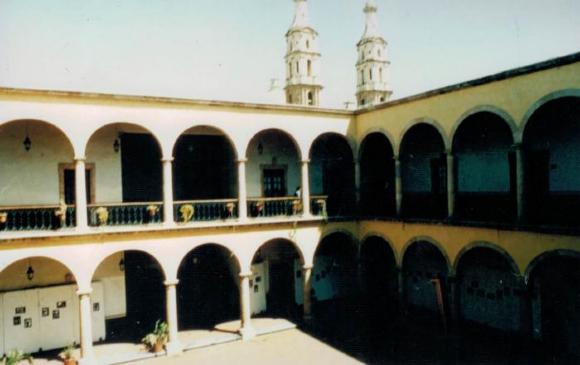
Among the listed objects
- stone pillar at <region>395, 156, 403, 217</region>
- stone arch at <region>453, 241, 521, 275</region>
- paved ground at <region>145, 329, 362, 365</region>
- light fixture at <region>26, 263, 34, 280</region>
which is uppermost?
stone pillar at <region>395, 156, 403, 217</region>

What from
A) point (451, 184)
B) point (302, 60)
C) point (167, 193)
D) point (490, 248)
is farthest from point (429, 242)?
point (302, 60)

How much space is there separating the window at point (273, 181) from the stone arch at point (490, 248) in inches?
297

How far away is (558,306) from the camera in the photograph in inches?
531

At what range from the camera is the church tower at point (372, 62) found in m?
38.1

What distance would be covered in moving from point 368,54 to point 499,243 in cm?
2874

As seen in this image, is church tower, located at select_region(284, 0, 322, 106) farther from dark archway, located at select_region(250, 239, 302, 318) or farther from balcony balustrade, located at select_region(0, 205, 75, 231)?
balcony balustrade, located at select_region(0, 205, 75, 231)

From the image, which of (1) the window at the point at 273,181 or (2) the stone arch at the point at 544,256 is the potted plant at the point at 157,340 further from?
(2) the stone arch at the point at 544,256

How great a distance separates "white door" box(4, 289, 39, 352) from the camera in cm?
1403

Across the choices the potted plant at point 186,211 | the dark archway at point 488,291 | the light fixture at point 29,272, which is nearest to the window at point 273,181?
the potted plant at point 186,211

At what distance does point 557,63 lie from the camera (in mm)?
10992

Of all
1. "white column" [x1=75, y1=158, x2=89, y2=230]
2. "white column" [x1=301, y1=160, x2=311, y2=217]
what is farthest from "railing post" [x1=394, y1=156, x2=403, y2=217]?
"white column" [x1=75, y1=158, x2=89, y2=230]

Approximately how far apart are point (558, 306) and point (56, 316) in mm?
16092

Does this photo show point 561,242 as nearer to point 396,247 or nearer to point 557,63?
point 557,63

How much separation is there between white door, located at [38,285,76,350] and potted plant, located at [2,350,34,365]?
783 mm
